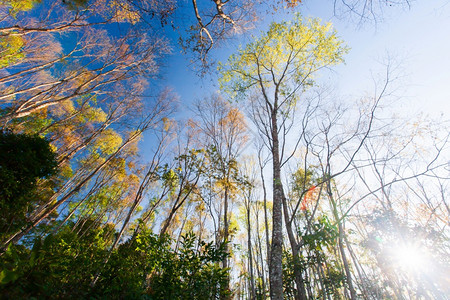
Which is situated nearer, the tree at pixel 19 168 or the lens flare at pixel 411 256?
the tree at pixel 19 168

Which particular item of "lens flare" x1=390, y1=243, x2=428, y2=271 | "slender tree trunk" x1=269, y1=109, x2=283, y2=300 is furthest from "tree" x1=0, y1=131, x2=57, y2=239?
"lens flare" x1=390, y1=243, x2=428, y2=271

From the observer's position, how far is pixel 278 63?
7.68 meters

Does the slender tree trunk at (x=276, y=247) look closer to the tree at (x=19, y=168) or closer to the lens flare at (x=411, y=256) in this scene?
the tree at (x=19, y=168)

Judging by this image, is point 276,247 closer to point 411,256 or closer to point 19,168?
point 19,168

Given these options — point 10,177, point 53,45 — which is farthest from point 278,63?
point 53,45

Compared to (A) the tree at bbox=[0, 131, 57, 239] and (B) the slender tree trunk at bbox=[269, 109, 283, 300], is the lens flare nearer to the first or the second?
(B) the slender tree trunk at bbox=[269, 109, 283, 300]

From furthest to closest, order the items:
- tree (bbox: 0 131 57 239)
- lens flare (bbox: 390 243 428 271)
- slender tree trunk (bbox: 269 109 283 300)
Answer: lens flare (bbox: 390 243 428 271), tree (bbox: 0 131 57 239), slender tree trunk (bbox: 269 109 283 300)

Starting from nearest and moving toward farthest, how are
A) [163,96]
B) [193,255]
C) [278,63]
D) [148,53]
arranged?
[193,255]
[278,63]
[148,53]
[163,96]

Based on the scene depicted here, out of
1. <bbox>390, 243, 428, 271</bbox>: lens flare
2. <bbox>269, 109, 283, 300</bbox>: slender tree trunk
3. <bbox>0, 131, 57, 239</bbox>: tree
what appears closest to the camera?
<bbox>269, 109, 283, 300</bbox>: slender tree trunk

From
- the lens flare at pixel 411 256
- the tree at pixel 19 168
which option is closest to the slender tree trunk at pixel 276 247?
the tree at pixel 19 168

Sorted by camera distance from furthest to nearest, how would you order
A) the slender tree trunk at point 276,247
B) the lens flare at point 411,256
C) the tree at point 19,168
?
the lens flare at point 411,256 < the tree at point 19,168 < the slender tree trunk at point 276,247

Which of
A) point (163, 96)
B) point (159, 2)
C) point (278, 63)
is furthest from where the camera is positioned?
point (163, 96)

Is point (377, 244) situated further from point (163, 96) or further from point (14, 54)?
point (14, 54)

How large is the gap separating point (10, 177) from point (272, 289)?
Result: 6677 mm
